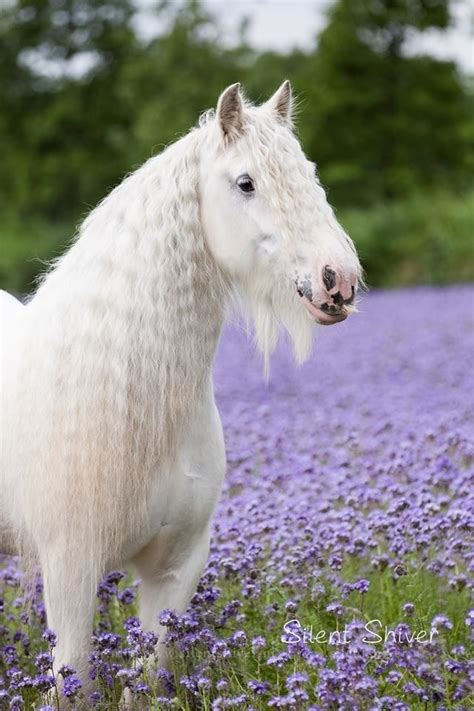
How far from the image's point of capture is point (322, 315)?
2789mm

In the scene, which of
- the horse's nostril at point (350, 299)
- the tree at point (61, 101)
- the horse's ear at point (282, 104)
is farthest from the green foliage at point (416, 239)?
the horse's nostril at point (350, 299)

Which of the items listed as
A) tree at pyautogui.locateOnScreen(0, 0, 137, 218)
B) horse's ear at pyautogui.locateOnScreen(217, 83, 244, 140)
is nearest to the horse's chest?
horse's ear at pyautogui.locateOnScreen(217, 83, 244, 140)

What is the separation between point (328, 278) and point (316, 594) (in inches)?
50.3

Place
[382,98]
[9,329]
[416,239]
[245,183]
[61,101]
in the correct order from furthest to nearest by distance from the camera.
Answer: [61,101] < [382,98] < [416,239] < [9,329] < [245,183]

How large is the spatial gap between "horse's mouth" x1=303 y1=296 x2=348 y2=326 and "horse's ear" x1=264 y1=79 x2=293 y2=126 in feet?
2.21

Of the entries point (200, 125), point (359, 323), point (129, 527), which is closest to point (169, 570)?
point (129, 527)

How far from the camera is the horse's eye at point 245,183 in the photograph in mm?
2902

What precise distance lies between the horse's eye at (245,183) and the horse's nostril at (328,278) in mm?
344

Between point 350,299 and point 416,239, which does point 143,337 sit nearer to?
point 350,299

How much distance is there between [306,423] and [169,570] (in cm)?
372

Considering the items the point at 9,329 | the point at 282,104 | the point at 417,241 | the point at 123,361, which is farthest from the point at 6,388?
the point at 417,241

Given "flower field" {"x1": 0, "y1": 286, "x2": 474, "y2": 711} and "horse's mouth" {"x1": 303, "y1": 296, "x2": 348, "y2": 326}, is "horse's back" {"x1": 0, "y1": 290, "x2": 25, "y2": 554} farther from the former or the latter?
"horse's mouth" {"x1": 303, "y1": 296, "x2": 348, "y2": 326}

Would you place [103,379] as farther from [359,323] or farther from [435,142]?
[435,142]

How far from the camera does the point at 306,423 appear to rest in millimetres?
6918
